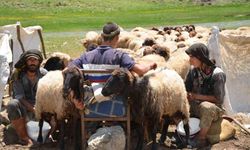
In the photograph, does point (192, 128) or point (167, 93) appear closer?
point (167, 93)

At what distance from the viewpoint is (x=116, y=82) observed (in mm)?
6996

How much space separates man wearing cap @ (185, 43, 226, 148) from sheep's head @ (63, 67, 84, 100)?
1.82m

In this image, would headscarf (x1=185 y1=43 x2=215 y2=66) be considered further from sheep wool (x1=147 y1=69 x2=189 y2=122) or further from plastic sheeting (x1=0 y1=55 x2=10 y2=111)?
plastic sheeting (x1=0 y1=55 x2=10 y2=111)

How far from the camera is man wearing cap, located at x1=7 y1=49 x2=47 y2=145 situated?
316 inches

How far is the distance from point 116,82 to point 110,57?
439 millimetres

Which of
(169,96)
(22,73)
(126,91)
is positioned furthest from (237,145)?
(22,73)

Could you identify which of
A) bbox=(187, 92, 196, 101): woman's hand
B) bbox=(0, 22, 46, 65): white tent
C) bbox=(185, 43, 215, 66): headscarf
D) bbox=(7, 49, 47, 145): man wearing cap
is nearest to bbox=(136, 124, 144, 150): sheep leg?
bbox=(187, 92, 196, 101): woman's hand

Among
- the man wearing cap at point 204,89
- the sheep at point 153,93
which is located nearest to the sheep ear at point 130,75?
the sheep at point 153,93

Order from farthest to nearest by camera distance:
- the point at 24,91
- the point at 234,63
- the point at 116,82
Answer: the point at 234,63 → the point at 24,91 → the point at 116,82

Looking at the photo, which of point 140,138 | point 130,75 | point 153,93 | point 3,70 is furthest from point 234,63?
point 3,70

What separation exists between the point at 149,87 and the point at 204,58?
43.6 inches

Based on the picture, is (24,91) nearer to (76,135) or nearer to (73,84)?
(76,135)

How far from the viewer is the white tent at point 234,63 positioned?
9.45 m

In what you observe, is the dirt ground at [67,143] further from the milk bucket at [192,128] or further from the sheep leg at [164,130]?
the milk bucket at [192,128]
